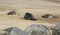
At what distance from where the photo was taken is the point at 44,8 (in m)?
1.51

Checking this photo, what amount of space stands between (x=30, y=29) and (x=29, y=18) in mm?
301

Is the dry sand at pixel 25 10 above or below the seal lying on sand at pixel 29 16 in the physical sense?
below

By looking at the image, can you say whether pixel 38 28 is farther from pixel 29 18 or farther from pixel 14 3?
pixel 14 3

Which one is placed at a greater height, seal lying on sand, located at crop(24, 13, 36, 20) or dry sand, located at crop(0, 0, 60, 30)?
seal lying on sand, located at crop(24, 13, 36, 20)

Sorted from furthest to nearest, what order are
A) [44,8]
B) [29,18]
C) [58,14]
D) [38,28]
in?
[44,8], [58,14], [29,18], [38,28]

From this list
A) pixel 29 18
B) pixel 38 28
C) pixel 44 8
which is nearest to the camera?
pixel 38 28

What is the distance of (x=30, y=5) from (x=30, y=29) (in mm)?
602

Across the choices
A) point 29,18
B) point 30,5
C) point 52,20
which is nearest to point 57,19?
point 52,20

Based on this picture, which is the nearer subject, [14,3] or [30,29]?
[30,29]

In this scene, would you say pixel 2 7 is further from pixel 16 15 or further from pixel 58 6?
pixel 58 6

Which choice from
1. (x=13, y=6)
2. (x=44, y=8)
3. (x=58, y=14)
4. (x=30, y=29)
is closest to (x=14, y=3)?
(x=13, y=6)

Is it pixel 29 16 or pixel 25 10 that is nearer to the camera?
pixel 29 16

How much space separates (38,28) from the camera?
0.97m

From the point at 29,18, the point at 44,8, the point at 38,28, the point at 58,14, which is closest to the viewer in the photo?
the point at 38,28
